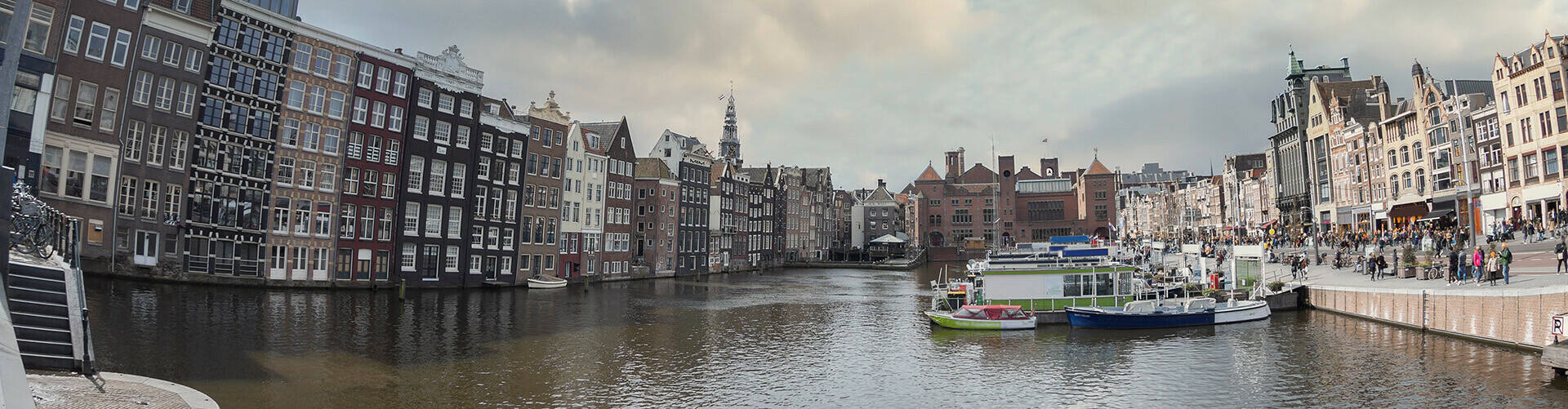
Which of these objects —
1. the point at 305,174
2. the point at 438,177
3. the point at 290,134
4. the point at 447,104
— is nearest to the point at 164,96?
the point at 290,134

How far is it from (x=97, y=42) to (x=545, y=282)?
3442 centimetres

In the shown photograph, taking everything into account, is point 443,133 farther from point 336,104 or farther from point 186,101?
point 186,101

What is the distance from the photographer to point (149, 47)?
4722cm

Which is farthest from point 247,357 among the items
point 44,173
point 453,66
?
point 453,66


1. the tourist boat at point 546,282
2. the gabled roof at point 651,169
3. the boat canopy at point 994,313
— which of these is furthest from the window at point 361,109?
the boat canopy at point 994,313

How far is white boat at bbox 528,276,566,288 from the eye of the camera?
68.7 metres

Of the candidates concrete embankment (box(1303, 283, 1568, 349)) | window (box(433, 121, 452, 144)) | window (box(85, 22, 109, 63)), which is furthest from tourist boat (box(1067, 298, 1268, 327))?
window (box(85, 22, 109, 63))

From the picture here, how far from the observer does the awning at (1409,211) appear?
226 feet

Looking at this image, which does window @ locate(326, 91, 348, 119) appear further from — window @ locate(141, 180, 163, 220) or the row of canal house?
window @ locate(141, 180, 163, 220)

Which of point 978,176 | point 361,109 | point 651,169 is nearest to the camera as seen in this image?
point 361,109

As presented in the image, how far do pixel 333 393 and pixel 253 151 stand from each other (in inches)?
1518

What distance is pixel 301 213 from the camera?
5650cm

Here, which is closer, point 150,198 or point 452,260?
point 150,198

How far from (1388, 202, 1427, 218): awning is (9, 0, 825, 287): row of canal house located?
250 ft
